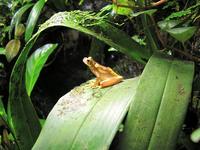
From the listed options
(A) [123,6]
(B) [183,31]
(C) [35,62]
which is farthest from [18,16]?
(B) [183,31]

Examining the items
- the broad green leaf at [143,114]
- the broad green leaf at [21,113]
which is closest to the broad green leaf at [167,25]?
the broad green leaf at [143,114]

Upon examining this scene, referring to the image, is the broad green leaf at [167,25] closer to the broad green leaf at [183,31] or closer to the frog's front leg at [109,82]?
the broad green leaf at [183,31]

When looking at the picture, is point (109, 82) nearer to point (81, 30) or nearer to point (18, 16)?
point (81, 30)

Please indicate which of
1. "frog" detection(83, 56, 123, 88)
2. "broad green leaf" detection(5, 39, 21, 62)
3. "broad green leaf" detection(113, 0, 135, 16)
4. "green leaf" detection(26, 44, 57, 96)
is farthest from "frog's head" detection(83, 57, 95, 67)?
"broad green leaf" detection(5, 39, 21, 62)

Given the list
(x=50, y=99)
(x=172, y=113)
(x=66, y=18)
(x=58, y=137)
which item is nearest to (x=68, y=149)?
(x=58, y=137)

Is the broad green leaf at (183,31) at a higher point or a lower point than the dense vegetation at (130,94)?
higher
